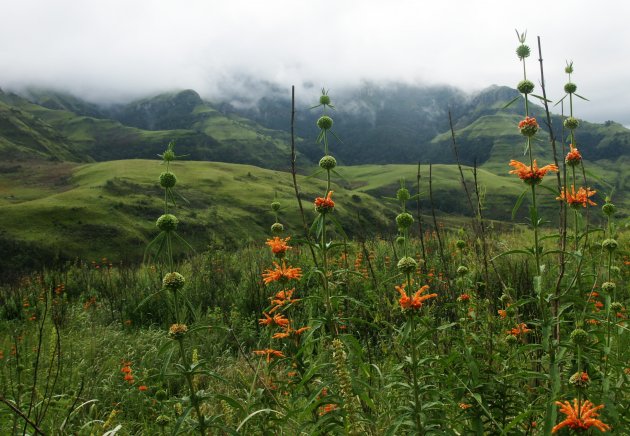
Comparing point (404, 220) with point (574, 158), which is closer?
point (404, 220)

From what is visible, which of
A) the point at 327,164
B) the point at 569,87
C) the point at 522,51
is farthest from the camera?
the point at 569,87

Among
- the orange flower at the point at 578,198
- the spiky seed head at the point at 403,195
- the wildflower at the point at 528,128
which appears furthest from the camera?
the orange flower at the point at 578,198

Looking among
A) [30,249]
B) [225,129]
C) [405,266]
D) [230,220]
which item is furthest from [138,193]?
[225,129]

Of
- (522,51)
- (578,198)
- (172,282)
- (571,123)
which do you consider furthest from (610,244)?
(172,282)

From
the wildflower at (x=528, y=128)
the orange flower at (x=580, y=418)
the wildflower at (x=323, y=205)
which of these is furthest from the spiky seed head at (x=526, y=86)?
the orange flower at (x=580, y=418)

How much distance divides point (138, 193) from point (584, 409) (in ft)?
130

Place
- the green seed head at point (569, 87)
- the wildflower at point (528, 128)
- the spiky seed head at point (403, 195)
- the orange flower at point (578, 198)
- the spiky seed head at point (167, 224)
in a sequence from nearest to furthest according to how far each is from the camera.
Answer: the spiky seed head at point (167, 224)
the spiky seed head at point (403, 195)
the wildflower at point (528, 128)
the orange flower at point (578, 198)
the green seed head at point (569, 87)

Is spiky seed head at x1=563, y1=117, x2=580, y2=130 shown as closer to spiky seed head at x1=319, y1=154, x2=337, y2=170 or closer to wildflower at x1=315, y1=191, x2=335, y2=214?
Answer: spiky seed head at x1=319, y1=154, x2=337, y2=170

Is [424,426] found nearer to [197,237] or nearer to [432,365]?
[432,365]

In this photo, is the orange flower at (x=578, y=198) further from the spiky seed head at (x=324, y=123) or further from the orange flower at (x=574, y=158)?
the spiky seed head at (x=324, y=123)

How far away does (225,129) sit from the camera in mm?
188250

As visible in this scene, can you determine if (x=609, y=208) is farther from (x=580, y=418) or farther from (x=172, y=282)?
(x=172, y=282)

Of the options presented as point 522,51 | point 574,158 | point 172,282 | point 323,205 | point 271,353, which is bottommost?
point 271,353

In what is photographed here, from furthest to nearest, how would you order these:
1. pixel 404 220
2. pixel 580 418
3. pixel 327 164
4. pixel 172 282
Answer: pixel 327 164, pixel 404 220, pixel 172 282, pixel 580 418
